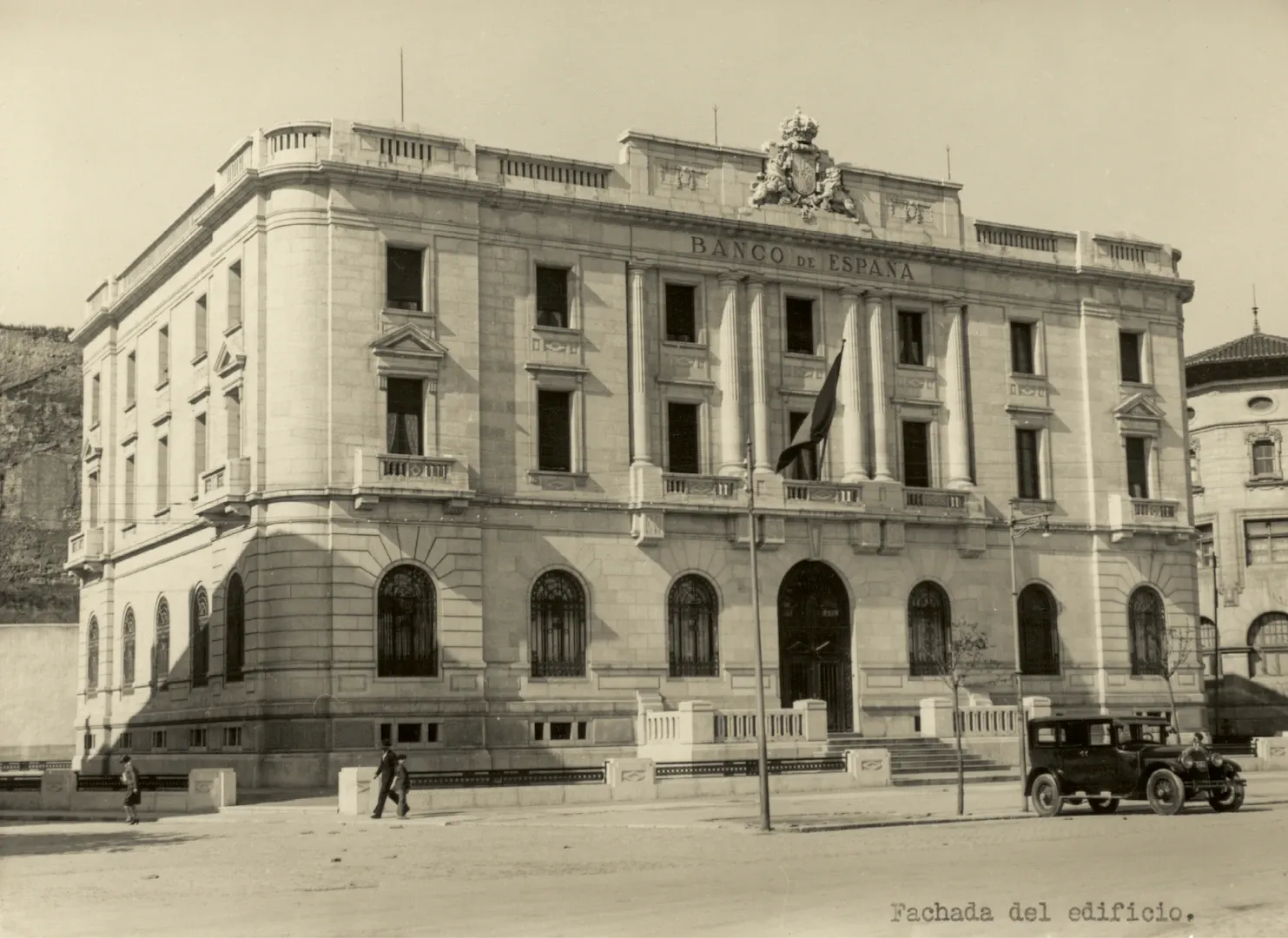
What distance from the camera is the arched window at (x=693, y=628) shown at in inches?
2019

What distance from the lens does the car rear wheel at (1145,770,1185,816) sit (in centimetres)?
3303

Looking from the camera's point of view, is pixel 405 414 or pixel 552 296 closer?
pixel 405 414

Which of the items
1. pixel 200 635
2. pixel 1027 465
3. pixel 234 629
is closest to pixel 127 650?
pixel 200 635

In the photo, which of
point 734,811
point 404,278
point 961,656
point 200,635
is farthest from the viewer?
point 961,656

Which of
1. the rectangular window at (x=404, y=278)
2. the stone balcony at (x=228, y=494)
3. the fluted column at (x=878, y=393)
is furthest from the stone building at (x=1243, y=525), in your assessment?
the stone balcony at (x=228, y=494)

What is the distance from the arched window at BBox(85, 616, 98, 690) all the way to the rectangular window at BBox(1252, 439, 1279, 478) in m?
51.9

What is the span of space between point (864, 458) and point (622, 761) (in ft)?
55.5

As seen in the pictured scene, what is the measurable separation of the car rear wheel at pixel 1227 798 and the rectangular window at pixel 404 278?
25.0 metres

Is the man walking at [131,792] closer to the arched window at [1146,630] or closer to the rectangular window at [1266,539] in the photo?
the arched window at [1146,630]

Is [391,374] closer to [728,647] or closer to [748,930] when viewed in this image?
[728,647]

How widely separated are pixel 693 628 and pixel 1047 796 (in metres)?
18.4

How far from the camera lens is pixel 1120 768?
111ft

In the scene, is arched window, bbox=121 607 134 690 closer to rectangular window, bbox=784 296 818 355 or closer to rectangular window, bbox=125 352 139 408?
rectangular window, bbox=125 352 139 408

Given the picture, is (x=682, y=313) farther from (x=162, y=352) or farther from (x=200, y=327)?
(x=162, y=352)
